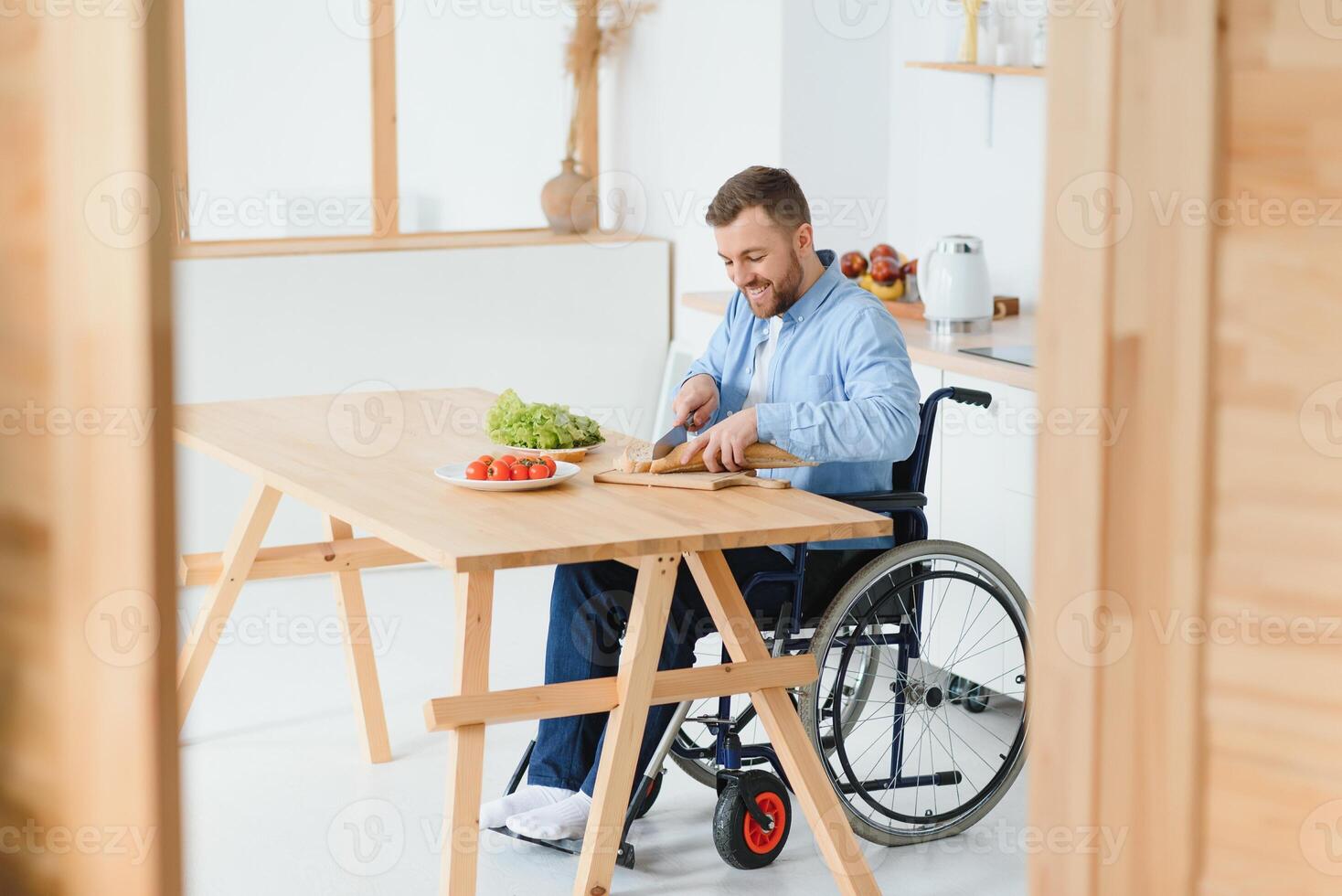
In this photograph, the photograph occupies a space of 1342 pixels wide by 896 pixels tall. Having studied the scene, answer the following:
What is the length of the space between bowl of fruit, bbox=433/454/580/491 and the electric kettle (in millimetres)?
1501

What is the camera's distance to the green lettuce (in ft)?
9.95

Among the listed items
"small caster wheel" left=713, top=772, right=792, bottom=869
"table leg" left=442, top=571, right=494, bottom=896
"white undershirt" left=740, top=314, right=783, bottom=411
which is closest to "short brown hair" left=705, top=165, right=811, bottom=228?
"white undershirt" left=740, top=314, right=783, bottom=411

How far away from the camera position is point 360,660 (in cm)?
349

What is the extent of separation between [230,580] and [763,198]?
1386mm

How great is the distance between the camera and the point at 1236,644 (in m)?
1.15

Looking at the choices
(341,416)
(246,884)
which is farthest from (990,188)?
(246,884)

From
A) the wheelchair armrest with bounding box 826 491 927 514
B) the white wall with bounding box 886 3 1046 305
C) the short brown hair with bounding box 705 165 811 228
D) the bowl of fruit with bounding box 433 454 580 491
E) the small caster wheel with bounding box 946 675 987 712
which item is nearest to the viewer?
the bowl of fruit with bounding box 433 454 580 491
